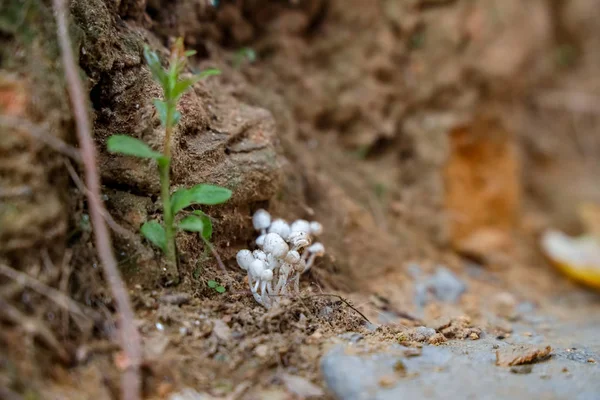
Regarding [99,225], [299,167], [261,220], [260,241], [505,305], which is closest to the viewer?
[99,225]

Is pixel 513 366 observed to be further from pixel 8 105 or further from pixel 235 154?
pixel 8 105

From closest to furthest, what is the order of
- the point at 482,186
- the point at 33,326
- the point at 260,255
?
the point at 33,326 < the point at 260,255 < the point at 482,186

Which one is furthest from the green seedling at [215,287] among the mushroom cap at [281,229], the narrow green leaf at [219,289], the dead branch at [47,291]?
the dead branch at [47,291]

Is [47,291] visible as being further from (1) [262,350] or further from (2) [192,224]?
(1) [262,350]

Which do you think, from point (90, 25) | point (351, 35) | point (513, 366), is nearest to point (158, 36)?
point (90, 25)

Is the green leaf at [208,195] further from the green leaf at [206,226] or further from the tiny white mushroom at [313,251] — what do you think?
the tiny white mushroom at [313,251]

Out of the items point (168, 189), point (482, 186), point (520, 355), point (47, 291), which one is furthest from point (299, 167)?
point (482, 186)
